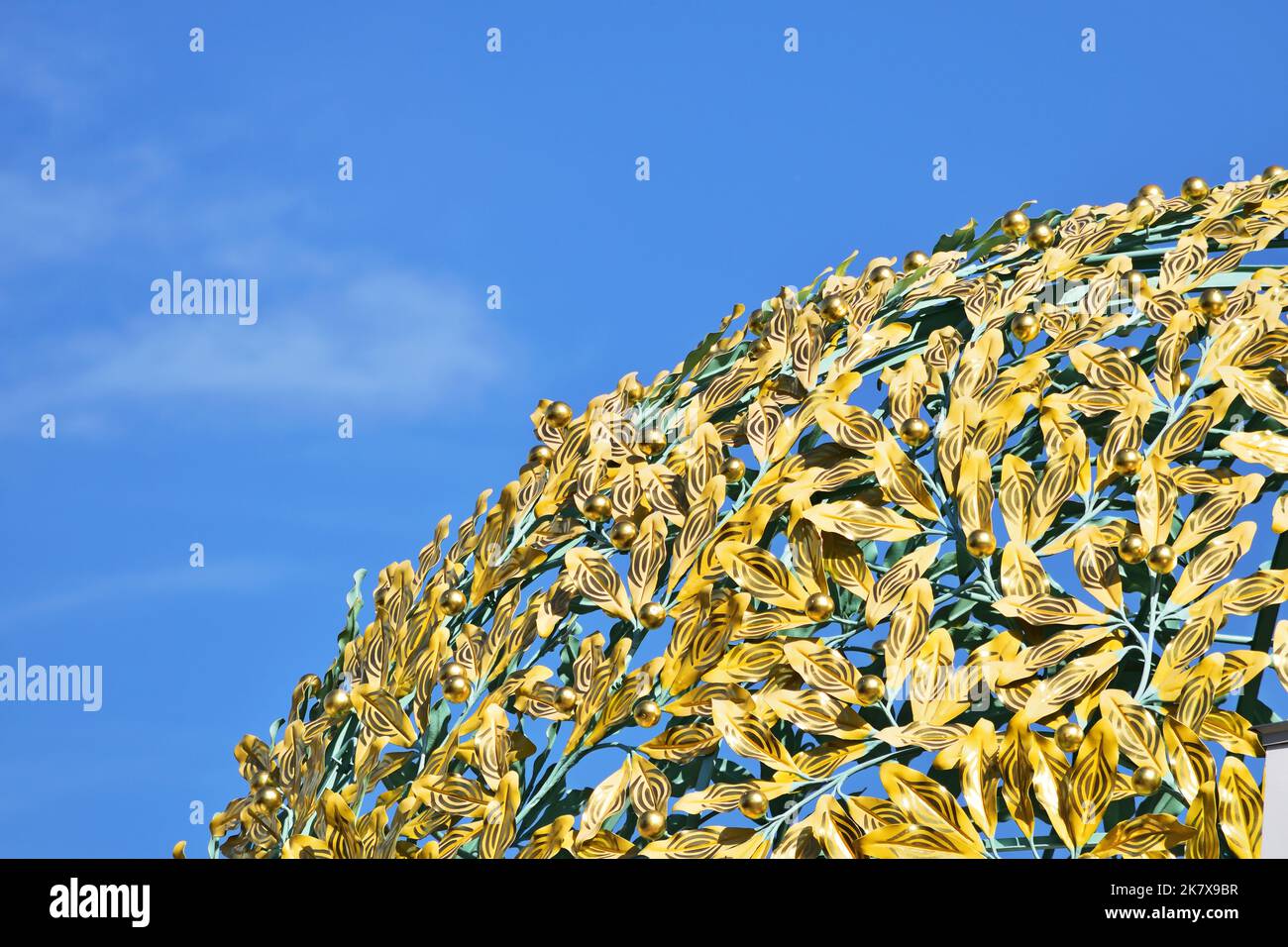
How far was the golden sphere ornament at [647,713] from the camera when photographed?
10.0 ft

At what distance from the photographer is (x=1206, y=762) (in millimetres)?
2680

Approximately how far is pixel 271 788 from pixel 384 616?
50 cm

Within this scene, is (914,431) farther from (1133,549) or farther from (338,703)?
(338,703)

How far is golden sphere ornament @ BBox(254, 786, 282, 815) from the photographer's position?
12.2 ft

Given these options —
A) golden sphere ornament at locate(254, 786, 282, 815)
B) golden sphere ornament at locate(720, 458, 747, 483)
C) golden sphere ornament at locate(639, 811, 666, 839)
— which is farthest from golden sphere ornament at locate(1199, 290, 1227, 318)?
golden sphere ornament at locate(254, 786, 282, 815)

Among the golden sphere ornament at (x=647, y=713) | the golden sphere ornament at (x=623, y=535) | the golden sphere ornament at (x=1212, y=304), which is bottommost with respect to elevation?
the golden sphere ornament at (x=647, y=713)

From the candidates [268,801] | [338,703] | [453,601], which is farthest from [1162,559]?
[268,801]

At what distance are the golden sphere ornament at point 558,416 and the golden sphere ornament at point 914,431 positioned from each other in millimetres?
1056

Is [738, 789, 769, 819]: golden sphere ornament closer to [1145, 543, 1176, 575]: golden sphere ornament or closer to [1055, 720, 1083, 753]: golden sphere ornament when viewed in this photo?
[1055, 720, 1083, 753]: golden sphere ornament

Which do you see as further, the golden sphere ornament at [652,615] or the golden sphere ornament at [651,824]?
the golden sphere ornament at [652,615]

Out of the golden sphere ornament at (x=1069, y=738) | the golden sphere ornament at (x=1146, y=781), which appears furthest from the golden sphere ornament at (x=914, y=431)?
the golden sphere ornament at (x=1146, y=781)

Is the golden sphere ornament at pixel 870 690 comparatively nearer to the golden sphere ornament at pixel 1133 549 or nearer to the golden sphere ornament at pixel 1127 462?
the golden sphere ornament at pixel 1133 549
